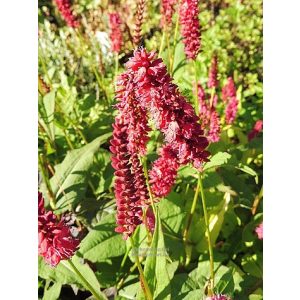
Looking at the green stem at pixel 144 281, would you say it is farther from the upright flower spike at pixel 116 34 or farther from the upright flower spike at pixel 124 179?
the upright flower spike at pixel 116 34

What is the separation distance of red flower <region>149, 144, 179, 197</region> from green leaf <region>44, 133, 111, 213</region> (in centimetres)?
52

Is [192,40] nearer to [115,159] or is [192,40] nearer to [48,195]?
[115,159]

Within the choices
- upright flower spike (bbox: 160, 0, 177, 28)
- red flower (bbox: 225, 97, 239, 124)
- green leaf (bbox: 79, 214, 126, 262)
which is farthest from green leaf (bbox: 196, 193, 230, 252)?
upright flower spike (bbox: 160, 0, 177, 28)

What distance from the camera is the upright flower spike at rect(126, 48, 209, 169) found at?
2.96ft

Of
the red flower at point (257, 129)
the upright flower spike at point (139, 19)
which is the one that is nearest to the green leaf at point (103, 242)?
the upright flower spike at point (139, 19)

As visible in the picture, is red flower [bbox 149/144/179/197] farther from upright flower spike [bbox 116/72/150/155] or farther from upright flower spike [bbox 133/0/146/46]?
upright flower spike [bbox 133/0/146/46]

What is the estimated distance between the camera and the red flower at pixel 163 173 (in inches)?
48.0

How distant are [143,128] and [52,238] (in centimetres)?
30

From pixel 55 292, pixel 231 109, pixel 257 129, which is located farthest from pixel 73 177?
pixel 257 129

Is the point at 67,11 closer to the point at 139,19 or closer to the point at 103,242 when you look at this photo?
the point at 139,19

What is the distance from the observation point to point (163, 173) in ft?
4.11
